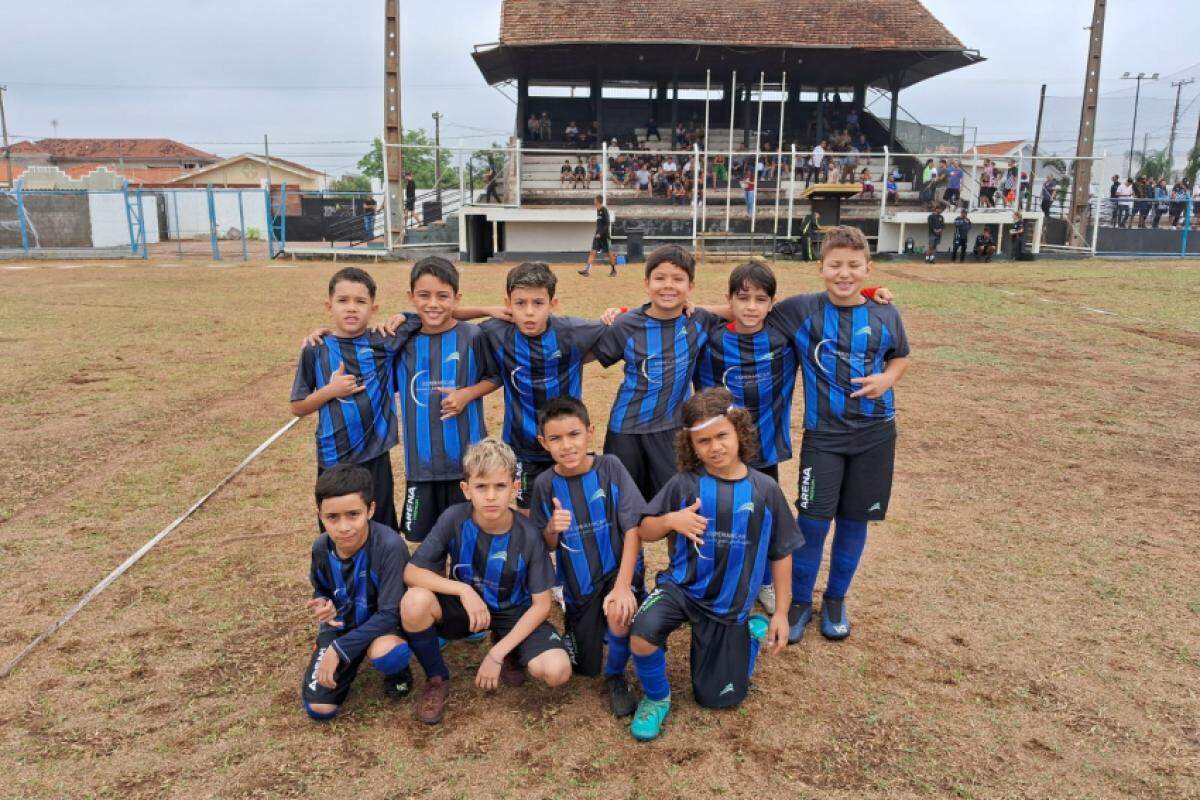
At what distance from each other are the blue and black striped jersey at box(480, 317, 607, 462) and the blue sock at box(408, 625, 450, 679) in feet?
3.33

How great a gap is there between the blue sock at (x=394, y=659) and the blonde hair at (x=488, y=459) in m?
0.67

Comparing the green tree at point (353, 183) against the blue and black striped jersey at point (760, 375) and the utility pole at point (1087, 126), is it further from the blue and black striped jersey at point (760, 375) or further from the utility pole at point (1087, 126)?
the blue and black striped jersey at point (760, 375)

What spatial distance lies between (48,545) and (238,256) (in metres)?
23.7

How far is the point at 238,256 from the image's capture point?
2589 cm

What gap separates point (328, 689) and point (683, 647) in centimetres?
145

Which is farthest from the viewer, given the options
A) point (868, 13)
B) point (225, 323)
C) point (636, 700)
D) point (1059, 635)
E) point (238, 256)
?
point (868, 13)

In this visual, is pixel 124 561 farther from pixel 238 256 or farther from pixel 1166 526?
pixel 238 256

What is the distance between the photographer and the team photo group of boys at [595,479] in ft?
9.70

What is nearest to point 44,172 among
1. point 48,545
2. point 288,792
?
point 48,545

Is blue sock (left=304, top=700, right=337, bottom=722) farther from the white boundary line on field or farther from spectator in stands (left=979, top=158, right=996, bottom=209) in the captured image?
spectator in stands (left=979, top=158, right=996, bottom=209)

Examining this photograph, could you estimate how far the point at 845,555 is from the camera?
3.55 m

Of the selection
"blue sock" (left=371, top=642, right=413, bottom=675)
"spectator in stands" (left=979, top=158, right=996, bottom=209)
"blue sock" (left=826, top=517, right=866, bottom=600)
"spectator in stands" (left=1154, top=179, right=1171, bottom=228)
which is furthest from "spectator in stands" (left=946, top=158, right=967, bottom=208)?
"blue sock" (left=371, top=642, right=413, bottom=675)

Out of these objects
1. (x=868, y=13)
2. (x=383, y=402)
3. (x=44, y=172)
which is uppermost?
(x=868, y=13)

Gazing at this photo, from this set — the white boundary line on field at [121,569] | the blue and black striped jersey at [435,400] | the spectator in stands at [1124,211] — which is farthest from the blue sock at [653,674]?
the spectator in stands at [1124,211]
